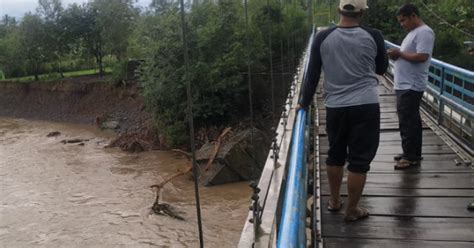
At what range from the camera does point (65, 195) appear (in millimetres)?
11117

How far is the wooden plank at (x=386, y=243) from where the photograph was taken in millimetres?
1860

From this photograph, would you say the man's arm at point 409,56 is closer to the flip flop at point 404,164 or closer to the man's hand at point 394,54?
the man's hand at point 394,54

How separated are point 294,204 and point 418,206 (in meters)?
1.19

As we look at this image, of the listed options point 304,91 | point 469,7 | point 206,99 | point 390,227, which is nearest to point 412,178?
point 390,227

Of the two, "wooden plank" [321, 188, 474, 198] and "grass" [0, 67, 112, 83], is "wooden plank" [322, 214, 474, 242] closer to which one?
"wooden plank" [321, 188, 474, 198]

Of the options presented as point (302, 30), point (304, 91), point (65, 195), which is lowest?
point (65, 195)

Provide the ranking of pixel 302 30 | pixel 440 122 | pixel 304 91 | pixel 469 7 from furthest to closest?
pixel 302 30
pixel 469 7
pixel 440 122
pixel 304 91

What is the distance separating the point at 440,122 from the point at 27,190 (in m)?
10.7

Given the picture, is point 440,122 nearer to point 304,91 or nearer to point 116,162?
point 304,91

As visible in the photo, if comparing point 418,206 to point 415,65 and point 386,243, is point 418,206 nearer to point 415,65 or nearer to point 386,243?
point 386,243

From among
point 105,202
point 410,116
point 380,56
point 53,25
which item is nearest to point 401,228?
point 380,56

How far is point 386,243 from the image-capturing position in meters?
1.89

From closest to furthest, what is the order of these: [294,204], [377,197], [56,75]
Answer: [294,204]
[377,197]
[56,75]

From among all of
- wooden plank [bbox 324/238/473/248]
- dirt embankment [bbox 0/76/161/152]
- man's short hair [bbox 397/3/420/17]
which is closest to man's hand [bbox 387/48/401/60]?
man's short hair [bbox 397/3/420/17]
